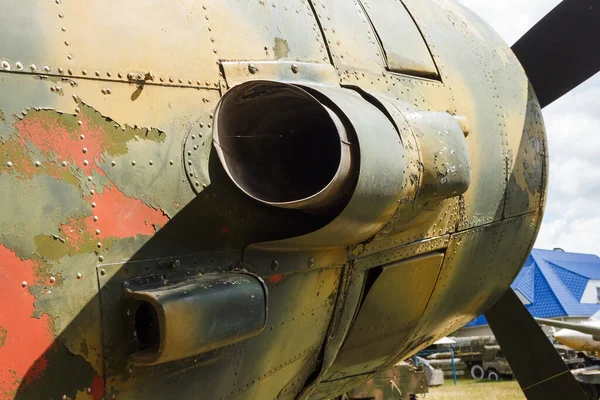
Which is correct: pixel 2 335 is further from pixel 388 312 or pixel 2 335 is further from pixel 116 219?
pixel 388 312

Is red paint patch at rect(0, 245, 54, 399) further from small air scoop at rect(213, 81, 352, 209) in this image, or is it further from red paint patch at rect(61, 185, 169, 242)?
small air scoop at rect(213, 81, 352, 209)

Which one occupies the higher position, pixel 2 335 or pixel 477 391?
pixel 2 335

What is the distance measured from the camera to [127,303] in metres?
2.63

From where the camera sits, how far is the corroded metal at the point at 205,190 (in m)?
2.47

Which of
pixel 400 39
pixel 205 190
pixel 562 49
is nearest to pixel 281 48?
pixel 205 190

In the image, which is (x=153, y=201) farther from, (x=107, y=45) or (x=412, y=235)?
(x=412, y=235)

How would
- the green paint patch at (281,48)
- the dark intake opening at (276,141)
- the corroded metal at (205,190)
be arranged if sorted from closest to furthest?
1. the corroded metal at (205,190)
2. the dark intake opening at (276,141)
3. the green paint patch at (281,48)

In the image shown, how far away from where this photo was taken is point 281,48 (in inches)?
134

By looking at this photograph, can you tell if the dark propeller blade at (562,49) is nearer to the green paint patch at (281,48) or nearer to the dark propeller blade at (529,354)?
the dark propeller blade at (529,354)

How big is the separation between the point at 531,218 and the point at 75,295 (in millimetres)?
3712

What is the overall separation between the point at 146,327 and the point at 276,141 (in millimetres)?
1214

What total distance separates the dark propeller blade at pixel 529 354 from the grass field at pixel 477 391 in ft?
43.5

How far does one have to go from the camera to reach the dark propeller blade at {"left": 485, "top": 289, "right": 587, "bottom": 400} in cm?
548

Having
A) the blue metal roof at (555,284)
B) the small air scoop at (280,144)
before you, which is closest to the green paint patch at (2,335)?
the small air scoop at (280,144)
